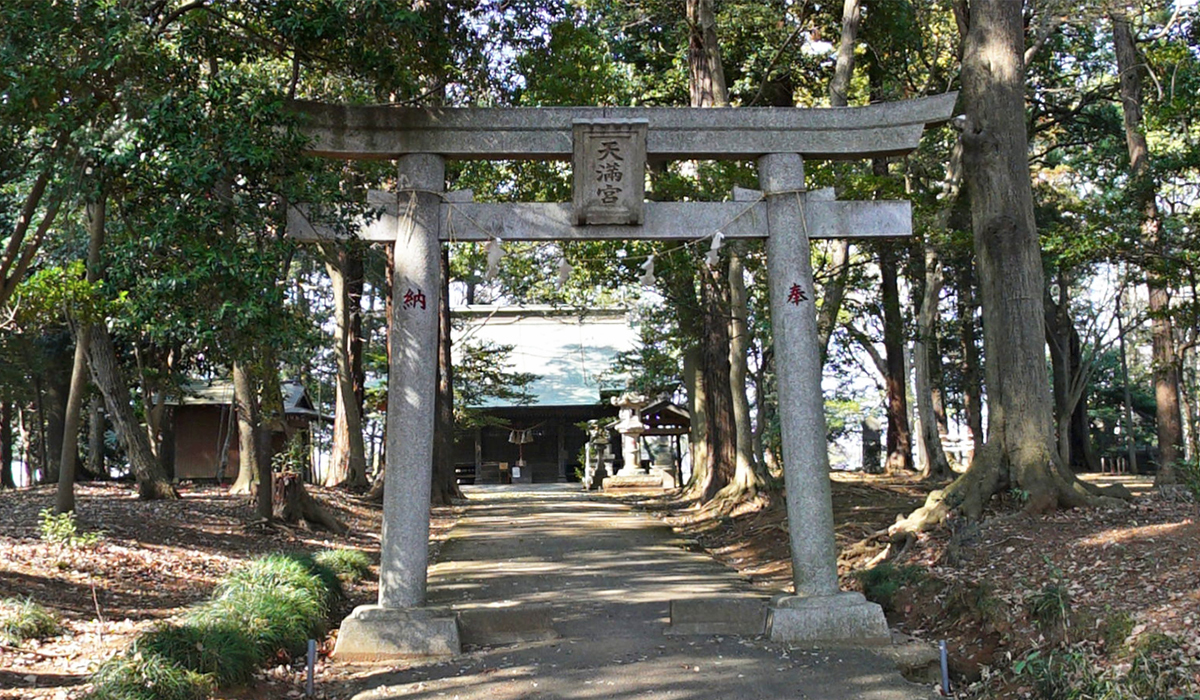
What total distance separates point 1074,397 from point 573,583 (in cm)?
1507

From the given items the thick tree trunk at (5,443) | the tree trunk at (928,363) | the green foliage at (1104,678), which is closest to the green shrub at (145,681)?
the green foliage at (1104,678)

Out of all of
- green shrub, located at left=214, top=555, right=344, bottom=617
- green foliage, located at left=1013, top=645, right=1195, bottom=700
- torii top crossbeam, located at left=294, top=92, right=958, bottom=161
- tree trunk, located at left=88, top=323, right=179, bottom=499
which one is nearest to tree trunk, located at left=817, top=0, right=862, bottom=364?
torii top crossbeam, located at left=294, top=92, right=958, bottom=161

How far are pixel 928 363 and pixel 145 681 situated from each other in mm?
18040

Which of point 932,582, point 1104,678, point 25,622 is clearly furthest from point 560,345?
point 1104,678

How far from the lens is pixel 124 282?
7684mm

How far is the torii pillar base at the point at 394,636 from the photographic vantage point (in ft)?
25.4

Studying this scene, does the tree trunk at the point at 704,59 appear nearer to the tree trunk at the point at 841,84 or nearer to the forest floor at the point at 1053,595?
the tree trunk at the point at 841,84

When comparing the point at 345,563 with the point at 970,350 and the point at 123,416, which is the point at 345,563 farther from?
the point at 970,350

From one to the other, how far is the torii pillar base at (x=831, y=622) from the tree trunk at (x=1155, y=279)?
392 inches

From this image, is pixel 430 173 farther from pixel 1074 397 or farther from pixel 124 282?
pixel 1074 397

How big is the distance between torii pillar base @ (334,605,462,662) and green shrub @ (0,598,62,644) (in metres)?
2.14

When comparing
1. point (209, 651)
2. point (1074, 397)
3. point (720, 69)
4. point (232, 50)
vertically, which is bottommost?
point (209, 651)

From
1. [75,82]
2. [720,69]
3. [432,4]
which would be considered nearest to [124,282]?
[75,82]

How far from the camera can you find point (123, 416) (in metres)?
15.2
